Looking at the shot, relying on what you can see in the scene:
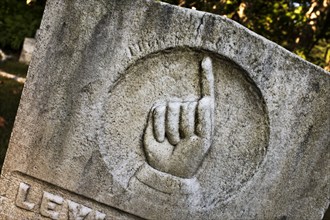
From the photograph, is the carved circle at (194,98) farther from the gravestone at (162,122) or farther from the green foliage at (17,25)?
the green foliage at (17,25)

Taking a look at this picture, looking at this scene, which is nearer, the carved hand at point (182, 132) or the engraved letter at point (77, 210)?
the carved hand at point (182, 132)

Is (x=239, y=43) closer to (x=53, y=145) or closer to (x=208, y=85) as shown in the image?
(x=208, y=85)

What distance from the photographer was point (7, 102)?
20.7 ft

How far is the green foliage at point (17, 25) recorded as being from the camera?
29.4ft

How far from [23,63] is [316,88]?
900cm

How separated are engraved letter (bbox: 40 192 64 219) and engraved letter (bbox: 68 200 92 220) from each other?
0.06 metres

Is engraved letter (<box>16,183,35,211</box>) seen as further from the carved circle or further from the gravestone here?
the carved circle

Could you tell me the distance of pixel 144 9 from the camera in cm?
222

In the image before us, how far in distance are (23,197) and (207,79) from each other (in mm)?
1122

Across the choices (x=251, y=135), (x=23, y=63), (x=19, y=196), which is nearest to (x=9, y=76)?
(x=23, y=63)

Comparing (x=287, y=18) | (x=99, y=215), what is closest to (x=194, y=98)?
(x=99, y=215)

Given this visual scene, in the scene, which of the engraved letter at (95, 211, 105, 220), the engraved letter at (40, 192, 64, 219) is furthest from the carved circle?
the engraved letter at (40, 192, 64, 219)

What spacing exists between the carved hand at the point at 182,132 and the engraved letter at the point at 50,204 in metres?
0.53

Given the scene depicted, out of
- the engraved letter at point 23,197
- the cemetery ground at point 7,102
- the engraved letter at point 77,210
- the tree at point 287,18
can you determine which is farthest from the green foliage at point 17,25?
the engraved letter at point 77,210
